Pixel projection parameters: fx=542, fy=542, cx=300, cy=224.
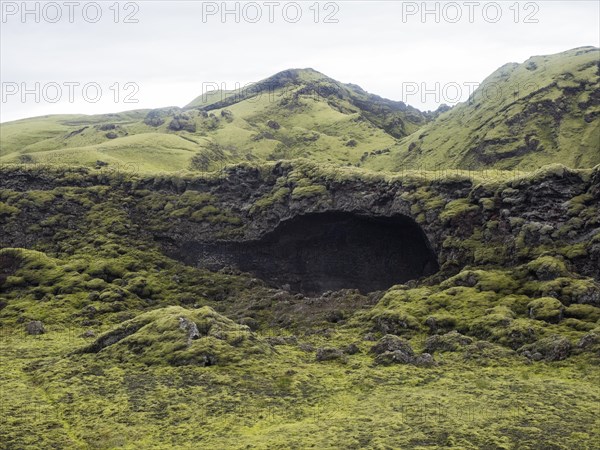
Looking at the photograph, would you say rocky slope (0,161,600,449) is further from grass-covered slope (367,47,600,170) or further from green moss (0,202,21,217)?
grass-covered slope (367,47,600,170)

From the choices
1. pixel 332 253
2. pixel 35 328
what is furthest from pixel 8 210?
pixel 332 253

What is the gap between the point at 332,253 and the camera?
84188 millimetres

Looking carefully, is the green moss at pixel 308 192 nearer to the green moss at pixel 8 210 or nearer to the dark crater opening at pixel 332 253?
the dark crater opening at pixel 332 253

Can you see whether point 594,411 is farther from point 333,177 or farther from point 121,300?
point 121,300

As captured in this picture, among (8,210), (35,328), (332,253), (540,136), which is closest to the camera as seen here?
(35,328)

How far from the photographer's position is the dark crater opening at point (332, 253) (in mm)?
80562

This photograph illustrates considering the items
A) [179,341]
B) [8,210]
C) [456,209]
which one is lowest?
[179,341]

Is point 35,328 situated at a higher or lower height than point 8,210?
lower

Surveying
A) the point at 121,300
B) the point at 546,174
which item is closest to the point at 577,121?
the point at 546,174

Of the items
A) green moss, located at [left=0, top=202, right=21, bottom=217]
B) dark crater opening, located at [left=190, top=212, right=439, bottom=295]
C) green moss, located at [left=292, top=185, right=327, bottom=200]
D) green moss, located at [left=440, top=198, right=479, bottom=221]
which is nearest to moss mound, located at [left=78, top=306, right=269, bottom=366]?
dark crater opening, located at [left=190, top=212, right=439, bottom=295]

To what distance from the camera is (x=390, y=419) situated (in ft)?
119

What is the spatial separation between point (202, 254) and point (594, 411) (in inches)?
2473

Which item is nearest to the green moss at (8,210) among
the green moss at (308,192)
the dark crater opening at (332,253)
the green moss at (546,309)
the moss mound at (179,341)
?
the dark crater opening at (332,253)

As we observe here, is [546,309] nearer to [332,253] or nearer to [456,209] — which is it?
[456,209]
